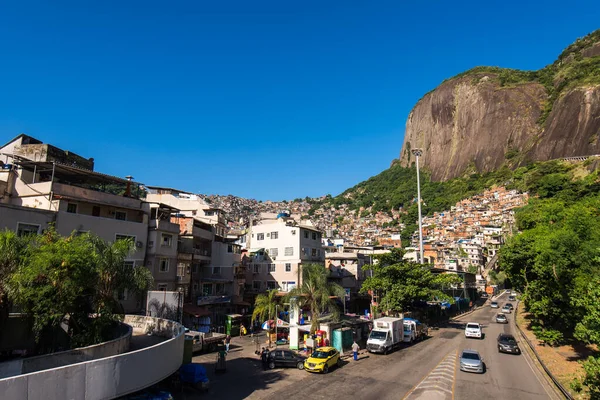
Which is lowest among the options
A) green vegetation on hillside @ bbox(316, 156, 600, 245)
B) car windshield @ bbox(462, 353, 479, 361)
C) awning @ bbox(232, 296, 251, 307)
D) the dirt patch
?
the dirt patch

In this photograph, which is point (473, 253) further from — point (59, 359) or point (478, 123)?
point (59, 359)

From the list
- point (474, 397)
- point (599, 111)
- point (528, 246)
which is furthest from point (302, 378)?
point (599, 111)

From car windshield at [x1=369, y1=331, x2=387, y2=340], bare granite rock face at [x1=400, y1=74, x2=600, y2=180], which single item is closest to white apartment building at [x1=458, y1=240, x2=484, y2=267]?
bare granite rock face at [x1=400, y1=74, x2=600, y2=180]

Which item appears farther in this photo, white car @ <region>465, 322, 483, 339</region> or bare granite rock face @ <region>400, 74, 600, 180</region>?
bare granite rock face @ <region>400, 74, 600, 180</region>

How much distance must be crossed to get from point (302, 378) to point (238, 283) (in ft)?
82.5

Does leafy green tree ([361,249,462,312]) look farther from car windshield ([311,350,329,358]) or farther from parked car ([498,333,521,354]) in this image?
car windshield ([311,350,329,358])

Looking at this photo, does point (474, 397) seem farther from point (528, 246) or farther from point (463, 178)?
point (463, 178)

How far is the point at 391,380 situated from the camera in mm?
22031

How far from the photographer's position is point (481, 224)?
142 metres

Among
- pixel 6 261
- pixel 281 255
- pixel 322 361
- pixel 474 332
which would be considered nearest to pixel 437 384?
pixel 322 361

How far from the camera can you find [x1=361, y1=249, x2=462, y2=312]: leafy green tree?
39.8 m

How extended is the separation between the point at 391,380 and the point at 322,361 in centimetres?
444

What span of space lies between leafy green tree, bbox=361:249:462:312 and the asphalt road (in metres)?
9.31

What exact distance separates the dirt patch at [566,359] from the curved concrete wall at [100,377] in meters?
20.0
